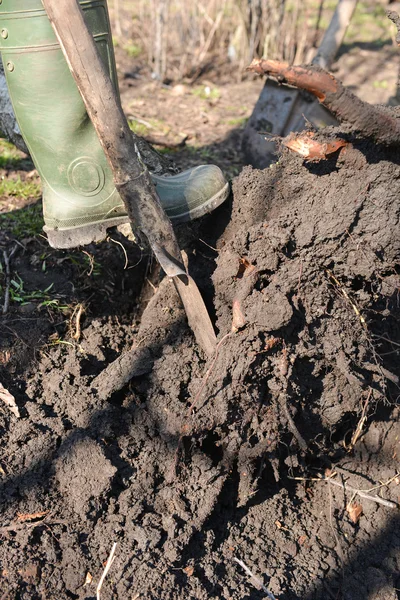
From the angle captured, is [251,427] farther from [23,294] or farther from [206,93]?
[206,93]

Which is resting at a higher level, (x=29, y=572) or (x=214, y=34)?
(x=214, y=34)

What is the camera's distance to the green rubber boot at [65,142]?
1.77 meters

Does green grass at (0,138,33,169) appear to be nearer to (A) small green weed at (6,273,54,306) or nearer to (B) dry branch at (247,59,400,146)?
(A) small green weed at (6,273,54,306)

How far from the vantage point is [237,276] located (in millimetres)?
2037

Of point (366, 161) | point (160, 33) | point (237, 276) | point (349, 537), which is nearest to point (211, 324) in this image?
point (237, 276)

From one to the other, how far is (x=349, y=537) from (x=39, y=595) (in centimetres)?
107

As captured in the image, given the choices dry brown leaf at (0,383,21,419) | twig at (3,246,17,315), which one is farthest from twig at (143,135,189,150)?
dry brown leaf at (0,383,21,419)

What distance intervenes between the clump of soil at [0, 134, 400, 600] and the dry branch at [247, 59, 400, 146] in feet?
0.38

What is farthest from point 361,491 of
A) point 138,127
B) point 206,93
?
point 206,93

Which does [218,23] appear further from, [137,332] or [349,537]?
[349,537]

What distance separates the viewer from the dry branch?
1.58 metres

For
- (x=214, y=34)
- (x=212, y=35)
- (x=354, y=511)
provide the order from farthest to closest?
(x=214, y=34), (x=212, y=35), (x=354, y=511)

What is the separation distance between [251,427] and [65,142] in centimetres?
118

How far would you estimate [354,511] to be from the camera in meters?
2.08
